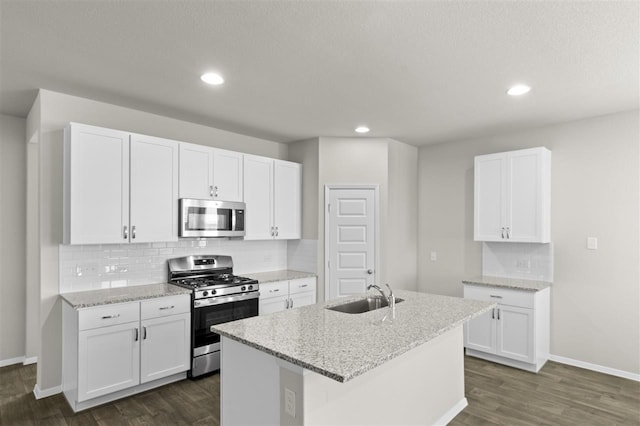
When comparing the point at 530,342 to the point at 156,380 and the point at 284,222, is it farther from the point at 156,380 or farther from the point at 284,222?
the point at 156,380

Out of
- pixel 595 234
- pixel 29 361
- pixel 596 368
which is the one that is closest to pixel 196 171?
pixel 29 361

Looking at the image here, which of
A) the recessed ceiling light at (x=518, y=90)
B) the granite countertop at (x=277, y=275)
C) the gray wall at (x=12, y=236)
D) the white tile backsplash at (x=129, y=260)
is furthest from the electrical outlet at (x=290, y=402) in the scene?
the gray wall at (x=12, y=236)

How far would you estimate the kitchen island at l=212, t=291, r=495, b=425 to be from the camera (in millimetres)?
1831

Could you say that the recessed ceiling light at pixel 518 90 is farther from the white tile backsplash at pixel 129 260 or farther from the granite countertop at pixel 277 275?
the white tile backsplash at pixel 129 260

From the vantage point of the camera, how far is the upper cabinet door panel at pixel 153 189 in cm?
354

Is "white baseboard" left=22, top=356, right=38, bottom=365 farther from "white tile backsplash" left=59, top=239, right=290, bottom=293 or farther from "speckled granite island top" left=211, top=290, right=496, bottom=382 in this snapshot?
"speckled granite island top" left=211, top=290, right=496, bottom=382

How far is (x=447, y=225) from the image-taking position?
5.29 m

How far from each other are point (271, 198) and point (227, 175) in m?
0.70

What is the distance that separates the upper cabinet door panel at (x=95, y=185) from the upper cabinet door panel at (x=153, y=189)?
0.29 ft

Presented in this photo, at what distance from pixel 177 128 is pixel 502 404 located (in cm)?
419

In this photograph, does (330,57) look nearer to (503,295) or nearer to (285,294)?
(285,294)

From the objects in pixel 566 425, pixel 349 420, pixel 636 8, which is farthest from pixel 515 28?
pixel 566 425

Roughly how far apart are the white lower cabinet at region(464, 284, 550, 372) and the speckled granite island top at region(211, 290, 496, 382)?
144cm

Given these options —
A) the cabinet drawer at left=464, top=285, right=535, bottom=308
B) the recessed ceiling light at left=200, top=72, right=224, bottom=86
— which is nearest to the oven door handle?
the recessed ceiling light at left=200, top=72, right=224, bottom=86
